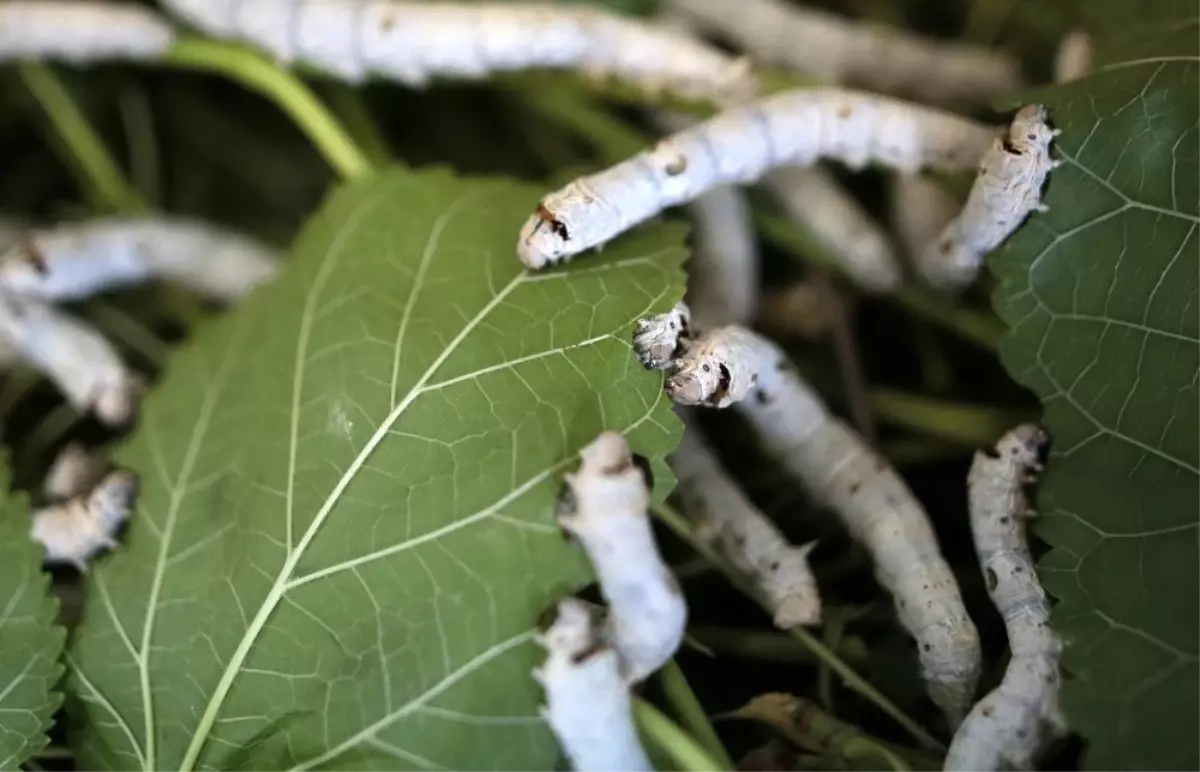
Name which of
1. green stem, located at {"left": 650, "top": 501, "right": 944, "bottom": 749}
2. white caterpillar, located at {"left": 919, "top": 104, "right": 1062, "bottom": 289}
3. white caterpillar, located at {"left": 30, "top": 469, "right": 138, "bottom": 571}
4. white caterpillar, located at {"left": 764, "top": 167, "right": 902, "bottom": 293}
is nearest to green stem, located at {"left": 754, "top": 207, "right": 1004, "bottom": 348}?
white caterpillar, located at {"left": 764, "top": 167, "right": 902, "bottom": 293}

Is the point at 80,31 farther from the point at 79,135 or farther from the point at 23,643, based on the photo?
the point at 23,643

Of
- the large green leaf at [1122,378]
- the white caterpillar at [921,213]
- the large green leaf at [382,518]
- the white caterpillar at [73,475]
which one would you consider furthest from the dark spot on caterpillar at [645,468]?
the white caterpillar at [73,475]

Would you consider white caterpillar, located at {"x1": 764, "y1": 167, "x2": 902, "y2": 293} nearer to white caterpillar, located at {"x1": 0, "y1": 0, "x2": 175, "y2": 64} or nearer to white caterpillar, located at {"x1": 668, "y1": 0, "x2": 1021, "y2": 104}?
white caterpillar, located at {"x1": 668, "y1": 0, "x2": 1021, "y2": 104}

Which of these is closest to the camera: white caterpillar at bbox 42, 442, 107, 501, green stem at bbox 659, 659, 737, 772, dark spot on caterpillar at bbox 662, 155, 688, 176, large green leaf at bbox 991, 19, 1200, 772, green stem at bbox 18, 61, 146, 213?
large green leaf at bbox 991, 19, 1200, 772

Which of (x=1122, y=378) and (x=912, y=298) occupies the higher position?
(x=912, y=298)

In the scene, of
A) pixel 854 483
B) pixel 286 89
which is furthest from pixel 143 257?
pixel 854 483
